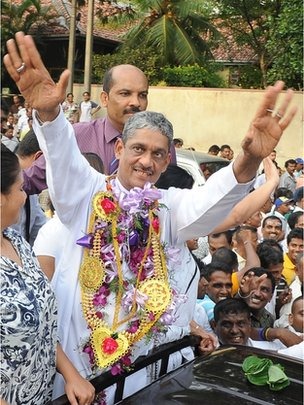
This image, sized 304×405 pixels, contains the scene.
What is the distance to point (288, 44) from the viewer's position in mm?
15281

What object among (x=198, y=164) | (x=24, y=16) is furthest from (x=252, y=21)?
(x=198, y=164)

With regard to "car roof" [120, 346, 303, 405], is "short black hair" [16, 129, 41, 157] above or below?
above

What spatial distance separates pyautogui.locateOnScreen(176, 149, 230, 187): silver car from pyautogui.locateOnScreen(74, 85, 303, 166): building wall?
22.9 feet

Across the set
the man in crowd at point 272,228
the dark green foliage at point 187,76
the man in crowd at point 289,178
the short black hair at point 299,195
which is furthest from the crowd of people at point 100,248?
the dark green foliage at point 187,76

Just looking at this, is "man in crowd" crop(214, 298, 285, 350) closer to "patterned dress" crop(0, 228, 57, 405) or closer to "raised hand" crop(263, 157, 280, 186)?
"raised hand" crop(263, 157, 280, 186)

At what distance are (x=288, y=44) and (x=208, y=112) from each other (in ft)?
8.08

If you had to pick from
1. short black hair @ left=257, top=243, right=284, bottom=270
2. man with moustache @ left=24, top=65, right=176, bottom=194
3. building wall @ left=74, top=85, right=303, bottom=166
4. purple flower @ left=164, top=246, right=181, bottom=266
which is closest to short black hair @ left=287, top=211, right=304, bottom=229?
short black hair @ left=257, top=243, right=284, bottom=270

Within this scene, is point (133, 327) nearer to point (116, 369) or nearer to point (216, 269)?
point (116, 369)

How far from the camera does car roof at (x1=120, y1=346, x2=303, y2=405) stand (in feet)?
6.33

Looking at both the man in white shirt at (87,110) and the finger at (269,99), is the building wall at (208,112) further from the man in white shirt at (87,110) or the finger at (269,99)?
the finger at (269,99)

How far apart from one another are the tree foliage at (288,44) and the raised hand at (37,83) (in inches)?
515

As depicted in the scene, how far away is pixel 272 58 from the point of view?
669 inches

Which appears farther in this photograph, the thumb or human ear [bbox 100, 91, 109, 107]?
human ear [bbox 100, 91, 109, 107]

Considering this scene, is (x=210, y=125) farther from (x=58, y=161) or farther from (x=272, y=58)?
(x=58, y=161)
